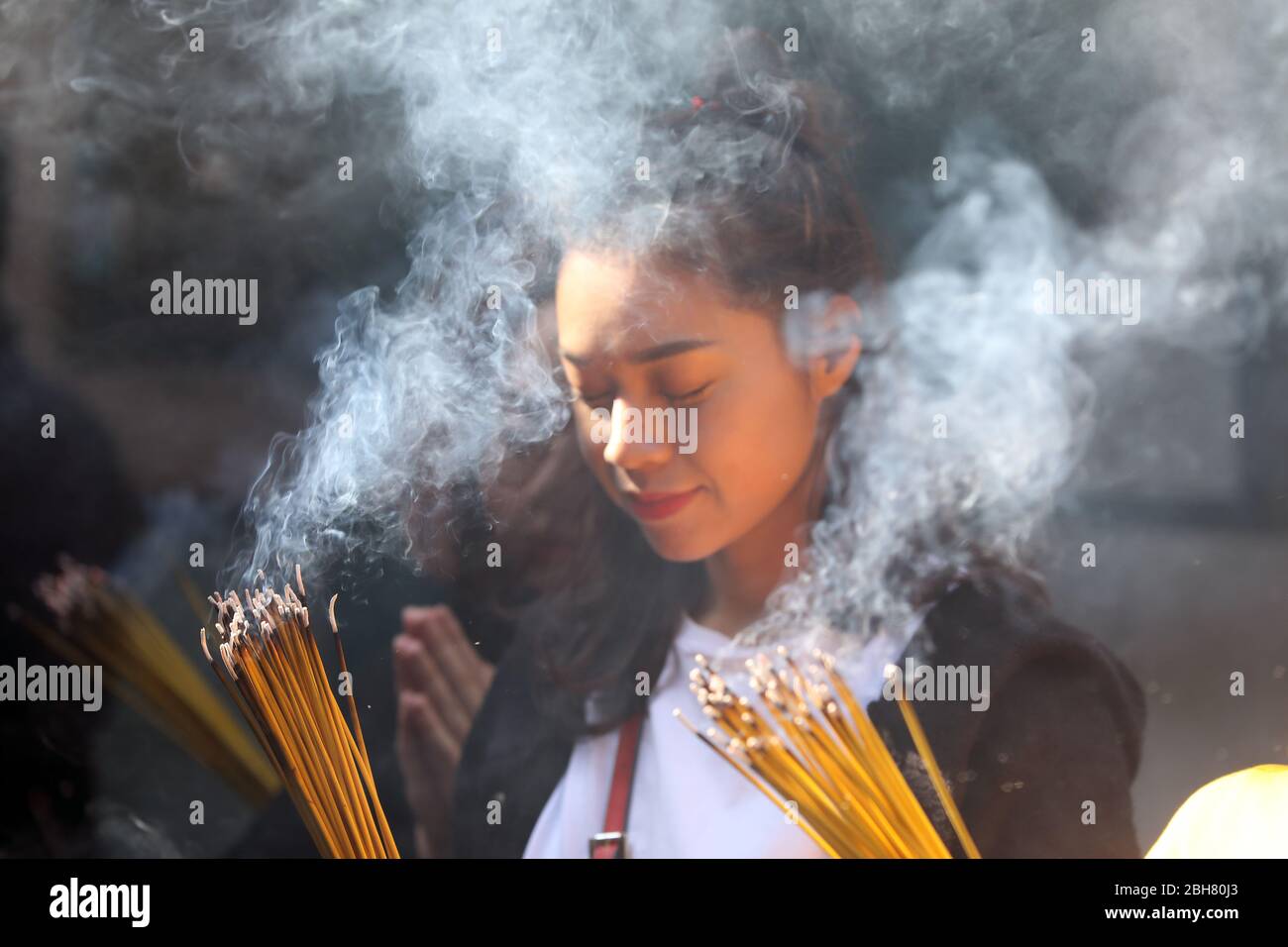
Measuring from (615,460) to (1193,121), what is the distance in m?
1.55

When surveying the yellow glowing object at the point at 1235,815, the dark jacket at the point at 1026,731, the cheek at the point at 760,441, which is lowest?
the yellow glowing object at the point at 1235,815

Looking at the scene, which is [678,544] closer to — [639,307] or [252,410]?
[639,307]

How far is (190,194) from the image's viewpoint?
90.4 inches

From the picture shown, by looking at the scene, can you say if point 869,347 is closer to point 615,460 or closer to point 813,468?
point 813,468

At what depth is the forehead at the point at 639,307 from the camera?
2.20m

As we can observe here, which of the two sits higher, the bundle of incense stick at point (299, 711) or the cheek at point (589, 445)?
the cheek at point (589, 445)

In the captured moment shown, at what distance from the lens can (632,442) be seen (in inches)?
87.2

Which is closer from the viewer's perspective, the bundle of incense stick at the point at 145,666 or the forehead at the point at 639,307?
the forehead at the point at 639,307

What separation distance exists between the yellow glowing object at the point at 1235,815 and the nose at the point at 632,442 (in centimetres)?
148

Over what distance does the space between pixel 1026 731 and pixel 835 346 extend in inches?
38.4

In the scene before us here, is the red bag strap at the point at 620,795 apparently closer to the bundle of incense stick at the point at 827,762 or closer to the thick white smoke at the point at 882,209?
the bundle of incense stick at the point at 827,762

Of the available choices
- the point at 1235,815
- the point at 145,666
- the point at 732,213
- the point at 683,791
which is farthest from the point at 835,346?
the point at 145,666

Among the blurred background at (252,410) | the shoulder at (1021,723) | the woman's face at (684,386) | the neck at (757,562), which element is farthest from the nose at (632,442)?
the shoulder at (1021,723)
